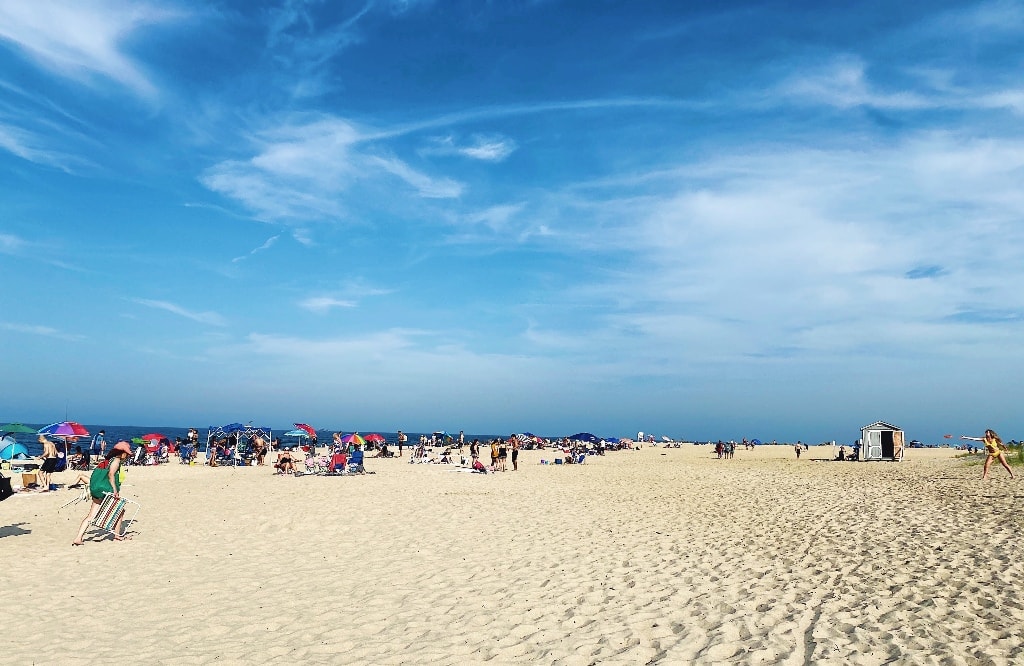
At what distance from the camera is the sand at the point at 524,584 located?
6094 mm

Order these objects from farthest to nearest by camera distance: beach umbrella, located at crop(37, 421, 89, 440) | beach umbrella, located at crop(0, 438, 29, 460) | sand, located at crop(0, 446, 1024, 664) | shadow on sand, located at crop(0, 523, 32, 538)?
1. beach umbrella, located at crop(37, 421, 89, 440)
2. beach umbrella, located at crop(0, 438, 29, 460)
3. shadow on sand, located at crop(0, 523, 32, 538)
4. sand, located at crop(0, 446, 1024, 664)

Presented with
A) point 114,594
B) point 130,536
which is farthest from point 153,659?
point 130,536

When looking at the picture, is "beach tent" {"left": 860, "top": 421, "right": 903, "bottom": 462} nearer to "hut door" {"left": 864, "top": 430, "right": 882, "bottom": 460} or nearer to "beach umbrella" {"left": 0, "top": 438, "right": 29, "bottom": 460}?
"hut door" {"left": 864, "top": 430, "right": 882, "bottom": 460}

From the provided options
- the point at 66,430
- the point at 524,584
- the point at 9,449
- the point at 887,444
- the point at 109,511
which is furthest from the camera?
the point at 887,444

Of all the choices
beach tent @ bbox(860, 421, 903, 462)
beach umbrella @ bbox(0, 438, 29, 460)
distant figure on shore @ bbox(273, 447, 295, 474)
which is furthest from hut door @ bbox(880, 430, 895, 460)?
beach umbrella @ bbox(0, 438, 29, 460)

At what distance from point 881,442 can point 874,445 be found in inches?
17.9

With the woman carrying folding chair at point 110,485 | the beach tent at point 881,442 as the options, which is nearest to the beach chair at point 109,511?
the woman carrying folding chair at point 110,485

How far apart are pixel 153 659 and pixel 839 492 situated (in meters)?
18.1

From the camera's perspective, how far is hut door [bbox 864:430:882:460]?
37.1 m

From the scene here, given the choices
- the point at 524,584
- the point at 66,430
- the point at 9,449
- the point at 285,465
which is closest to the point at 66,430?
the point at 66,430

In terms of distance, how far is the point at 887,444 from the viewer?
122 ft

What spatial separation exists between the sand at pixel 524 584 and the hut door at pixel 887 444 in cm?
2334

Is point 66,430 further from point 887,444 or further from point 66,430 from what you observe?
point 887,444

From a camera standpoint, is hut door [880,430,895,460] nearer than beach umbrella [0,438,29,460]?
No
